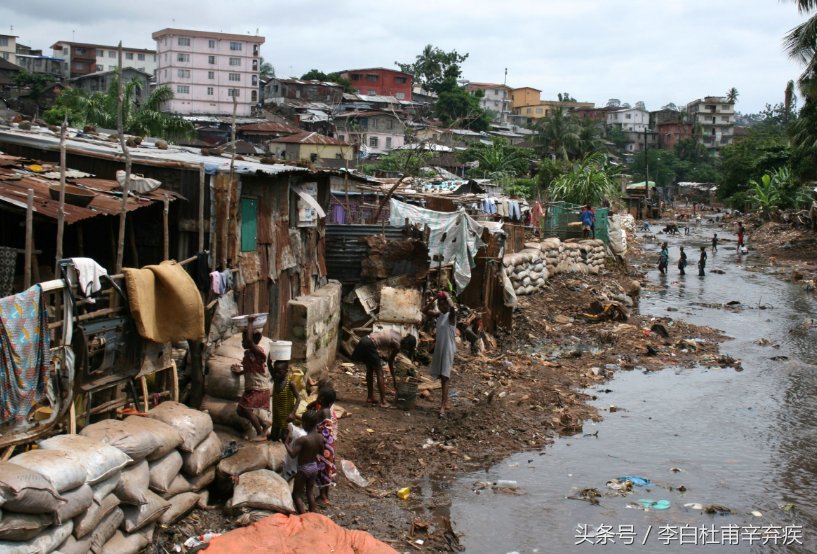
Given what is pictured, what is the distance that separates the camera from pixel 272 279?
34.3 feet

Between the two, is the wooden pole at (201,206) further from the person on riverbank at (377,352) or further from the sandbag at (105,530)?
the sandbag at (105,530)

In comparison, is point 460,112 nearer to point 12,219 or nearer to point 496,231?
point 496,231

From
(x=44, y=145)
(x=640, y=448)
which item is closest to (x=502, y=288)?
(x=640, y=448)

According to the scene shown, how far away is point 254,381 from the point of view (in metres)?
7.66

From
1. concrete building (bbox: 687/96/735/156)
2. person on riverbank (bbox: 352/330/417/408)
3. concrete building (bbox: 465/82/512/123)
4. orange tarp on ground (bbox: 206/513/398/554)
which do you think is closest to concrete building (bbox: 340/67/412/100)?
concrete building (bbox: 465/82/512/123)

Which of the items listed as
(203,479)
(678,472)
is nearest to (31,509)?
(203,479)

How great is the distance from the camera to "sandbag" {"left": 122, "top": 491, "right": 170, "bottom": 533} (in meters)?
5.55

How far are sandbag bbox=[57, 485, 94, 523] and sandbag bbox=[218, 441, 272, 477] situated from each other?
1.69m

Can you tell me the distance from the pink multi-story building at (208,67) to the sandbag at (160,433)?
6218 centimetres

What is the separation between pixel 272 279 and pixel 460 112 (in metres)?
56.8

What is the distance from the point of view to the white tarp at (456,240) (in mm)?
13461

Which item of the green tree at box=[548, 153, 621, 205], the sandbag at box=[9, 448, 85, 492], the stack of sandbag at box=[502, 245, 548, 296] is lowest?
the sandbag at box=[9, 448, 85, 492]

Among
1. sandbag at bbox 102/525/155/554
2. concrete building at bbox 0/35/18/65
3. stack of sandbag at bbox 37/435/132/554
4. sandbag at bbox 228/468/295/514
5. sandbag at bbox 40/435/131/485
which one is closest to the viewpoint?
stack of sandbag at bbox 37/435/132/554

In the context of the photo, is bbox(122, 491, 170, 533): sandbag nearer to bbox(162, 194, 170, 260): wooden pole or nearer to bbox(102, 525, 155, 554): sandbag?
bbox(102, 525, 155, 554): sandbag
